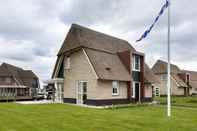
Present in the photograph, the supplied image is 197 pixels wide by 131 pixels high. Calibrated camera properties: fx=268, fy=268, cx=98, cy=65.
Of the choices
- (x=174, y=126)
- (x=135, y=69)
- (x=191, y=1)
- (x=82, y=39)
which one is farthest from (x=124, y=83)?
(x=174, y=126)

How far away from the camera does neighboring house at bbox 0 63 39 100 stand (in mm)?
56156

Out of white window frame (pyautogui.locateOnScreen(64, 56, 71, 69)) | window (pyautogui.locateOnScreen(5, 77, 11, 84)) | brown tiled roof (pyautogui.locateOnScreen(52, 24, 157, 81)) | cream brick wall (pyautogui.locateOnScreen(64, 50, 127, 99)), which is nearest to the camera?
cream brick wall (pyautogui.locateOnScreen(64, 50, 127, 99))

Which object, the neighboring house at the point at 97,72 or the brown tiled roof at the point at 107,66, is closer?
the brown tiled roof at the point at 107,66

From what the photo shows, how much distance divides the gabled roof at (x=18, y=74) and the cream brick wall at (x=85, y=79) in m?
33.4

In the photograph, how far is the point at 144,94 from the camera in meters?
30.2

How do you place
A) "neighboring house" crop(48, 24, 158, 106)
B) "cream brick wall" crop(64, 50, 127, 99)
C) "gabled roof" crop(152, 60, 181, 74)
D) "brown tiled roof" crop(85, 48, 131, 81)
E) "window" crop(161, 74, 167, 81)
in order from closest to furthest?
"cream brick wall" crop(64, 50, 127, 99) → "brown tiled roof" crop(85, 48, 131, 81) → "neighboring house" crop(48, 24, 158, 106) → "window" crop(161, 74, 167, 81) → "gabled roof" crop(152, 60, 181, 74)

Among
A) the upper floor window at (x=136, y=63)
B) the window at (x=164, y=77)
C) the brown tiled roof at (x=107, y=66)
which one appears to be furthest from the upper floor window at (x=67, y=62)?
the window at (x=164, y=77)

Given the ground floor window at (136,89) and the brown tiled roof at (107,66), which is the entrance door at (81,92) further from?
the ground floor window at (136,89)

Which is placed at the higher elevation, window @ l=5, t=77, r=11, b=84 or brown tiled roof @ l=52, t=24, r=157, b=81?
brown tiled roof @ l=52, t=24, r=157, b=81

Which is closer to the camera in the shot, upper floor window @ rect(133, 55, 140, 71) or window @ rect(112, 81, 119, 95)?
window @ rect(112, 81, 119, 95)

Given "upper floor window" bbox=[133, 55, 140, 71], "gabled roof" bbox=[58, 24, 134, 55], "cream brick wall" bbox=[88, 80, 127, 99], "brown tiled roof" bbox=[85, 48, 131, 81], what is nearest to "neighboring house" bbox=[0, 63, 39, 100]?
"gabled roof" bbox=[58, 24, 134, 55]

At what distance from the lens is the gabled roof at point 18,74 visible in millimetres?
58469

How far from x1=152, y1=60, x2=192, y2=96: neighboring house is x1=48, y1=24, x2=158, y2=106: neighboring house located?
2435cm

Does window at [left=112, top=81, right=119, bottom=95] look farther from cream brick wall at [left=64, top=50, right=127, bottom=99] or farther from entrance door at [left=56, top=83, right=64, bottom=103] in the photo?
entrance door at [left=56, top=83, right=64, bottom=103]
